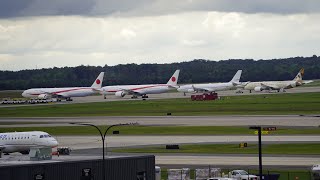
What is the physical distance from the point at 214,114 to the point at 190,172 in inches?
3491

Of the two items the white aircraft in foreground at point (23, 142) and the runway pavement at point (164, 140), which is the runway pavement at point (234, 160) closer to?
the white aircraft in foreground at point (23, 142)

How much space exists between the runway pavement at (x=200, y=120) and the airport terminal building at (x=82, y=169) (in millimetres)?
66363

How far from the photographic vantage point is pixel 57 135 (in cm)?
13500

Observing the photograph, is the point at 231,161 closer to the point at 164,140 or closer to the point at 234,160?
the point at 234,160

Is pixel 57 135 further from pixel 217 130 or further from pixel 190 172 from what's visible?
pixel 190 172

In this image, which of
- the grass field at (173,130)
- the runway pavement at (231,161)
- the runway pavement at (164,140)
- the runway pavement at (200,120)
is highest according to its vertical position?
the runway pavement at (200,120)

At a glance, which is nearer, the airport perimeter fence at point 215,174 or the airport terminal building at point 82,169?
the airport terminal building at point 82,169

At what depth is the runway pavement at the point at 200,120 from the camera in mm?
142750

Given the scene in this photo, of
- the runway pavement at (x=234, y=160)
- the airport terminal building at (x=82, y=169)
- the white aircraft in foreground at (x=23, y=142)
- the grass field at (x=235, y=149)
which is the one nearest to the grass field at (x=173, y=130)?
the grass field at (x=235, y=149)

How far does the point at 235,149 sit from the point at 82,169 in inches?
1537

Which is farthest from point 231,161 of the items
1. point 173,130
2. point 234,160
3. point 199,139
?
point 173,130

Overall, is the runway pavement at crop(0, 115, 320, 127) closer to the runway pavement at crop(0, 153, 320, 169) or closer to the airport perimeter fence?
the runway pavement at crop(0, 153, 320, 169)

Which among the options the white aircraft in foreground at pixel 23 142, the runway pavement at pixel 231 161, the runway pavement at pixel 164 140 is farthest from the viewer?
the runway pavement at pixel 164 140

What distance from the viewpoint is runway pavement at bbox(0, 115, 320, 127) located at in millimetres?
142750
